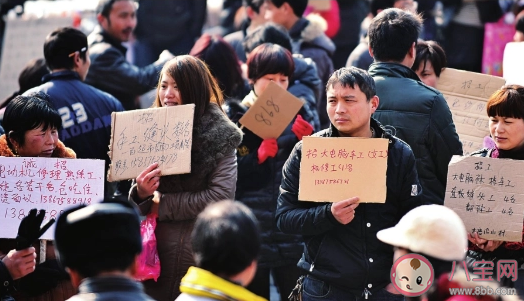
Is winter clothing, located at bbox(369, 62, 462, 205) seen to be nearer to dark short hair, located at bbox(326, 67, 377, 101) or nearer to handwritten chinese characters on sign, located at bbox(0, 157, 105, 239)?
dark short hair, located at bbox(326, 67, 377, 101)

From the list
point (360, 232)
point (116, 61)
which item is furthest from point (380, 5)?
Result: point (360, 232)

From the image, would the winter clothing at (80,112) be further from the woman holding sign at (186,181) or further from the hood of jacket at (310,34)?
the hood of jacket at (310,34)

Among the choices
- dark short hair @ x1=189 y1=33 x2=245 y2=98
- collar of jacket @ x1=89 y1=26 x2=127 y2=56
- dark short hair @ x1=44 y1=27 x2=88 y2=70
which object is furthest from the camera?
collar of jacket @ x1=89 y1=26 x2=127 y2=56

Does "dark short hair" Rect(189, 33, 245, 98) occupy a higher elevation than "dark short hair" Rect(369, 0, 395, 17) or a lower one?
lower

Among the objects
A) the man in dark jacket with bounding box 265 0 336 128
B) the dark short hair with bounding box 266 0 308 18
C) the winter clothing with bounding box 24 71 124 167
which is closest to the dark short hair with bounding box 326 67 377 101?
the winter clothing with bounding box 24 71 124 167

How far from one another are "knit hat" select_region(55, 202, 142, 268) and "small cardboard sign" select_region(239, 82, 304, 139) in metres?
2.90

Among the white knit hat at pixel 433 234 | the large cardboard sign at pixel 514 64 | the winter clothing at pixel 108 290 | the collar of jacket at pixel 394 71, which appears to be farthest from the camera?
the large cardboard sign at pixel 514 64

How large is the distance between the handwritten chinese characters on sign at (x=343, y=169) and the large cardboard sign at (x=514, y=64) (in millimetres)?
1973

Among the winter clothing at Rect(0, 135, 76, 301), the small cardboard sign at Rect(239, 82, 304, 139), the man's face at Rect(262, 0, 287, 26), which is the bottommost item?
the winter clothing at Rect(0, 135, 76, 301)

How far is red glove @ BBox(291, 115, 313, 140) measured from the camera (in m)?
6.55

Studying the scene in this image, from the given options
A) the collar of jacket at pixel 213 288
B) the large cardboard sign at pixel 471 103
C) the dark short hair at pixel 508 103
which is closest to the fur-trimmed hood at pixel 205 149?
the dark short hair at pixel 508 103

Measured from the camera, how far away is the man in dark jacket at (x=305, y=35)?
8500 mm

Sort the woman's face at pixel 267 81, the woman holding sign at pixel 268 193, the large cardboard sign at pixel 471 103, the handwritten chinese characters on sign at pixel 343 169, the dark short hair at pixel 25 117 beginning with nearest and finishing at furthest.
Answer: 1. the handwritten chinese characters on sign at pixel 343 169
2. the dark short hair at pixel 25 117
3. the large cardboard sign at pixel 471 103
4. the woman holding sign at pixel 268 193
5. the woman's face at pixel 267 81

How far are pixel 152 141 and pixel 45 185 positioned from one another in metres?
0.69
